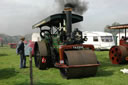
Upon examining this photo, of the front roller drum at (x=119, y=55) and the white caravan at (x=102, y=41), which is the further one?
the white caravan at (x=102, y=41)

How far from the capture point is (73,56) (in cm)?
591

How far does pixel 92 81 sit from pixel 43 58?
2928mm

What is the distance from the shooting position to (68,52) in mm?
6012

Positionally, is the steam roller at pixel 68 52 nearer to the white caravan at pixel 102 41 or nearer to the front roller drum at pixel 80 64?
the front roller drum at pixel 80 64

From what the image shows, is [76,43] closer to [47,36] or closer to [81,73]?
[81,73]

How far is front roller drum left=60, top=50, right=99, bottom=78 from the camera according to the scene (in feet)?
18.9

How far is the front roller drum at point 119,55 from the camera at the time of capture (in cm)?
884

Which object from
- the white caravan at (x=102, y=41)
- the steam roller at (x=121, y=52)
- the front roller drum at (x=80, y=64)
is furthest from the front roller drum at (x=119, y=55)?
the white caravan at (x=102, y=41)

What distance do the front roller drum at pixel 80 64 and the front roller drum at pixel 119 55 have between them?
10.9ft

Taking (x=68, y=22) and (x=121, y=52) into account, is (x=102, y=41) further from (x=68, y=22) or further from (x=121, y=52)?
(x=68, y=22)

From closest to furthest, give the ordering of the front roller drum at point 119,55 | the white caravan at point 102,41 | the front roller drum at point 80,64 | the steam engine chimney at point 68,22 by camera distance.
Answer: the front roller drum at point 80,64, the steam engine chimney at point 68,22, the front roller drum at point 119,55, the white caravan at point 102,41

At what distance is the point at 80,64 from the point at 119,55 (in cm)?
404

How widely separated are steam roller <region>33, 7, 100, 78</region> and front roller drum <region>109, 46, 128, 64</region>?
271 centimetres

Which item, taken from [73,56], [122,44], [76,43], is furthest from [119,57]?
[73,56]
